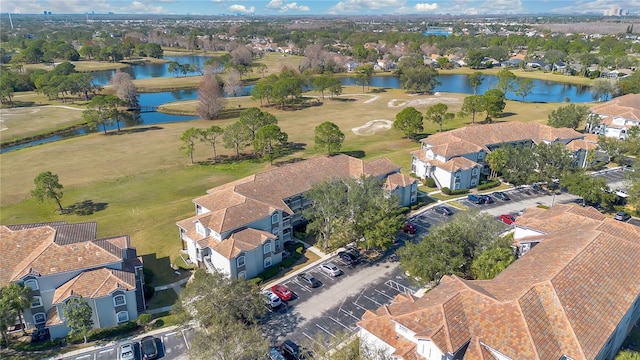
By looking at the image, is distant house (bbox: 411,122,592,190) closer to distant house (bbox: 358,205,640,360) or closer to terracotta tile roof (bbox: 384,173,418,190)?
terracotta tile roof (bbox: 384,173,418,190)

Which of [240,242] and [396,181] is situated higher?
[396,181]

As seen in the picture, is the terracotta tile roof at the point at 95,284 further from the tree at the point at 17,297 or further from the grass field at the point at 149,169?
the grass field at the point at 149,169

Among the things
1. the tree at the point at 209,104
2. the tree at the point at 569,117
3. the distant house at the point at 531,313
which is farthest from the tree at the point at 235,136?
the tree at the point at 569,117

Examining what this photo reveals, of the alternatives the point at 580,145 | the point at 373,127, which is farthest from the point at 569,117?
the point at 373,127

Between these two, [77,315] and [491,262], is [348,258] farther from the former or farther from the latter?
[77,315]

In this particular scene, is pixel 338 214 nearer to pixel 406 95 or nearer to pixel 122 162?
pixel 122 162

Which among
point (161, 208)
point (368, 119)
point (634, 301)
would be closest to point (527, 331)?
point (634, 301)
